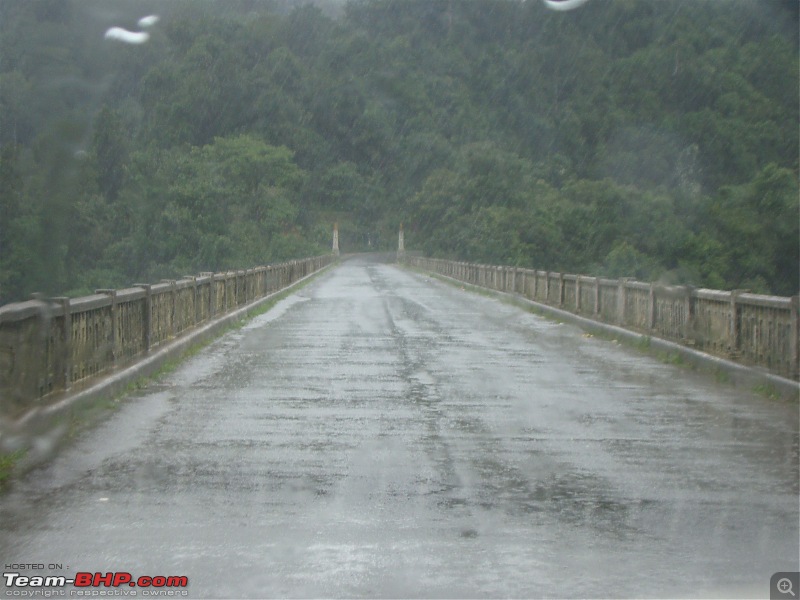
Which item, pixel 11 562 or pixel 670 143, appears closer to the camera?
pixel 11 562

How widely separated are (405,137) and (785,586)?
175 metres

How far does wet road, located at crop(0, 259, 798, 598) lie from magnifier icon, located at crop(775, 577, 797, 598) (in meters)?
0.08

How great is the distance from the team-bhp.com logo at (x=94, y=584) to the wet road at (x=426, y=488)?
0.14m

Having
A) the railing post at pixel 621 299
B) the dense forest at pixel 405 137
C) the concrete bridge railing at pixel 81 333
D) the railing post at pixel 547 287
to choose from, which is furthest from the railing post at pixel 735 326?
the dense forest at pixel 405 137

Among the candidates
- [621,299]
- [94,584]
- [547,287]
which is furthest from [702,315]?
[547,287]

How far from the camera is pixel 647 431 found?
11.4 meters

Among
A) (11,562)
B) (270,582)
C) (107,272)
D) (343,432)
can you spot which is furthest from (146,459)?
(107,272)

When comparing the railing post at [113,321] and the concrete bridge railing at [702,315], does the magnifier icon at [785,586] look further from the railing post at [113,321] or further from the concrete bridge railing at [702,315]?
the railing post at [113,321]

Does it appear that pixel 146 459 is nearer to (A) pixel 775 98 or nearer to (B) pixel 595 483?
(B) pixel 595 483

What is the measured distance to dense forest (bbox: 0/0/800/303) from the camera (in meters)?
68.9

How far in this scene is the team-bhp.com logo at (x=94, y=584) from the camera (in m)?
5.94

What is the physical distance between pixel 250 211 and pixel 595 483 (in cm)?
10527

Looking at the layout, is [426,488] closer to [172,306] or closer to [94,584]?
[94,584]

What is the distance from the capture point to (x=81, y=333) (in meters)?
13.2
